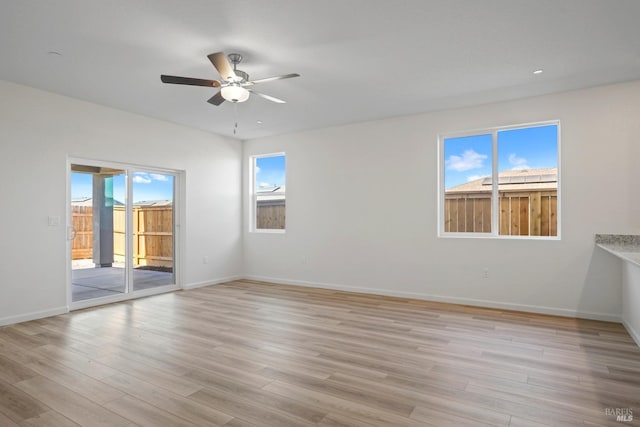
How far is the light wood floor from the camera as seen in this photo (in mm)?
2141

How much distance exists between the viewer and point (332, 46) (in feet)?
10.5

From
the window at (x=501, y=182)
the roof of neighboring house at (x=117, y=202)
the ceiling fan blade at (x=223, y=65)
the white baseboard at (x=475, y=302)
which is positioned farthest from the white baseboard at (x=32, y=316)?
the window at (x=501, y=182)

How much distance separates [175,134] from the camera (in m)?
5.78

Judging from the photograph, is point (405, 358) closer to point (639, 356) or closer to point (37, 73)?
point (639, 356)

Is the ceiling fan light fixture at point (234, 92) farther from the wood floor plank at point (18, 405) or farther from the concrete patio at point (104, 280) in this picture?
the concrete patio at point (104, 280)

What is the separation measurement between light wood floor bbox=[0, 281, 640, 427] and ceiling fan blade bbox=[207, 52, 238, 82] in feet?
7.93

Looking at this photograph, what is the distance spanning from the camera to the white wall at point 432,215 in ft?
13.4

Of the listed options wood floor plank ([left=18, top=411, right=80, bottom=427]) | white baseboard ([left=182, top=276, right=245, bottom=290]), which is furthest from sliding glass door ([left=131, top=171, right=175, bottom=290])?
wood floor plank ([left=18, top=411, right=80, bottom=427])

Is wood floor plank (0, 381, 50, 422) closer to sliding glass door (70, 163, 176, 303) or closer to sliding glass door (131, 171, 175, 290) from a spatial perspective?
sliding glass door (70, 163, 176, 303)

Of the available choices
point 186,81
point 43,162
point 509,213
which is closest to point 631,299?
point 509,213

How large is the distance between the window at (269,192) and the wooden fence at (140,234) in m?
1.63

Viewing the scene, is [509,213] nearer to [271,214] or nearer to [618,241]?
[618,241]

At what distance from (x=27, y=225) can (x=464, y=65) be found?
506 cm

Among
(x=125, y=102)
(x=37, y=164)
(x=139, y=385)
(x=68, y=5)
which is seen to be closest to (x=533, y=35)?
(x=68, y=5)
